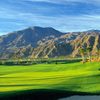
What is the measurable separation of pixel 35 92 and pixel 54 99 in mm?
3326

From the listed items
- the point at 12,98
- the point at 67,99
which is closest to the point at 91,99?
the point at 67,99

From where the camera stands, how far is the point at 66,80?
2776 inches

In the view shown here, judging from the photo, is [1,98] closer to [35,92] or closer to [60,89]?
[35,92]

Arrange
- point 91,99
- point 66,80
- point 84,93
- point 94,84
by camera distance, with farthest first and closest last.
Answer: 1. point 66,80
2. point 94,84
3. point 84,93
4. point 91,99

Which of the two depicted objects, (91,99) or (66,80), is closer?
(91,99)

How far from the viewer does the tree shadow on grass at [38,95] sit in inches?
2057

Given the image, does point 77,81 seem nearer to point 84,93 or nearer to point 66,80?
point 66,80

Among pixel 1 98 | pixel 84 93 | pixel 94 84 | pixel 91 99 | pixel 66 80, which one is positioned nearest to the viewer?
pixel 1 98

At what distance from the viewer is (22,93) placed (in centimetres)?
5422

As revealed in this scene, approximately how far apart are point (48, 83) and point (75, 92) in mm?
9736

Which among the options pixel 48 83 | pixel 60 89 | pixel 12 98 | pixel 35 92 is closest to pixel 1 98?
pixel 12 98

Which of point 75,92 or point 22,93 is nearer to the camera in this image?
point 22,93

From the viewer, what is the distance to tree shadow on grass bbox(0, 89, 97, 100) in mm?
52250

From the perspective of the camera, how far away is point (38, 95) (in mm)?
55812
